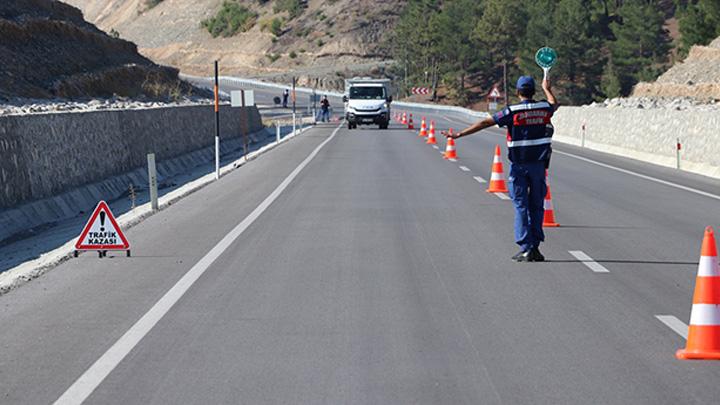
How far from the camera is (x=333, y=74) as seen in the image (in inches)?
6280

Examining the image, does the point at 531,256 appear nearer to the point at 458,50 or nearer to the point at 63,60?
the point at 63,60

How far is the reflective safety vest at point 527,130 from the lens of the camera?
1241 centimetres

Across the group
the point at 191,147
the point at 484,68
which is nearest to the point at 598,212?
the point at 191,147

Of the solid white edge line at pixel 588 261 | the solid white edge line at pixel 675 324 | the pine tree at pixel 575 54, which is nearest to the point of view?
the solid white edge line at pixel 675 324

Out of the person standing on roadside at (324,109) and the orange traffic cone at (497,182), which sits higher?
the orange traffic cone at (497,182)

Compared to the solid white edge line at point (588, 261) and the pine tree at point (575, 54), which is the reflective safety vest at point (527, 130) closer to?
the solid white edge line at point (588, 261)

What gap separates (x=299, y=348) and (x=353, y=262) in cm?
423

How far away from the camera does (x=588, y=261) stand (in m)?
12.5

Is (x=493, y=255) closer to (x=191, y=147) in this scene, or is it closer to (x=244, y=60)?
(x=191, y=147)

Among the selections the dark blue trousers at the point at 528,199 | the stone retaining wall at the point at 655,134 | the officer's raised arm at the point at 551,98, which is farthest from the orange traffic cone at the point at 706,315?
the stone retaining wall at the point at 655,134

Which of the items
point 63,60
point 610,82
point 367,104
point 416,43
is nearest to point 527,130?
point 367,104

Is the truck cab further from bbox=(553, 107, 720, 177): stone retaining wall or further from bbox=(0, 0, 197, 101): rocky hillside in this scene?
bbox=(0, 0, 197, 101): rocky hillside

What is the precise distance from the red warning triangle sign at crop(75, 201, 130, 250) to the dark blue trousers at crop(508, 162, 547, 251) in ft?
14.1

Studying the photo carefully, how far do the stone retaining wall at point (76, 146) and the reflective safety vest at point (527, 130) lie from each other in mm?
8226
